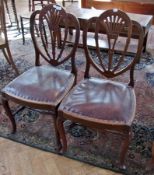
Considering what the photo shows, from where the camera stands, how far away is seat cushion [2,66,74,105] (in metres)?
1.64

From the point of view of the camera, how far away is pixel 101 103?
1.54 meters

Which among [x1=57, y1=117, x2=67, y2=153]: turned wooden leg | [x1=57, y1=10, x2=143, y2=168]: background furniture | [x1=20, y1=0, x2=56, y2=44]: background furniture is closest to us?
[x1=57, y1=10, x2=143, y2=168]: background furniture

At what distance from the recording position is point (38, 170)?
5.41ft

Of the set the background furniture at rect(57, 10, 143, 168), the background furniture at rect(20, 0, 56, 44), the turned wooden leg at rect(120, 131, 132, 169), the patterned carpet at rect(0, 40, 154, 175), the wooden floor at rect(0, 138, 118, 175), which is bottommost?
the wooden floor at rect(0, 138, 118, 175)

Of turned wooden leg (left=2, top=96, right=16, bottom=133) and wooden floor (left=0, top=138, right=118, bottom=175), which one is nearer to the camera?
wooden floor (left=0, top=138, right=118, bottom=175)

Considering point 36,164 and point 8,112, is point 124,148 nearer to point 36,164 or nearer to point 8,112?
→ point 36,164

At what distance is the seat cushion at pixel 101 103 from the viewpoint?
146 centimetres

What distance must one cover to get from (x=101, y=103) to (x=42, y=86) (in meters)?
0.45

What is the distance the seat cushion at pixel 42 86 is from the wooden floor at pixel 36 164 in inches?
16.3

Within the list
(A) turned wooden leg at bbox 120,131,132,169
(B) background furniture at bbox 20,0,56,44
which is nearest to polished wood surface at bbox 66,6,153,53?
(B) background furniture at bbox 20,0,56,44

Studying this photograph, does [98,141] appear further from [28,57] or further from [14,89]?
[28,57]

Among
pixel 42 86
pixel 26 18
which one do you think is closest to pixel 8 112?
pixel 42 86

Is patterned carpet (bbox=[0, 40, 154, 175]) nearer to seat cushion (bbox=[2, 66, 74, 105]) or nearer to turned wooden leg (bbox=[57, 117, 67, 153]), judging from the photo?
turned wooden leg (bbox=[57, 117, 67, 153])

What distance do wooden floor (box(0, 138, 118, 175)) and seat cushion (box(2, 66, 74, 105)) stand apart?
413 millimetres
